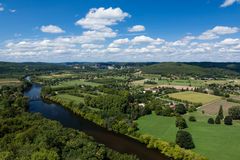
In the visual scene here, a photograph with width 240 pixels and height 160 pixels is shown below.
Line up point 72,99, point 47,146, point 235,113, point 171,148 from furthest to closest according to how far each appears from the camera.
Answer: point 72,99 < point 235,113 < point 171,148 < point 47,146

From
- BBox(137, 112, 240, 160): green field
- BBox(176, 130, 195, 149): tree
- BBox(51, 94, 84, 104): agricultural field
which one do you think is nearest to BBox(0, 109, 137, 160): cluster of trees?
BBox(176, 130, 195, 149): tree

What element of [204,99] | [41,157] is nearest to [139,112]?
[204,99]

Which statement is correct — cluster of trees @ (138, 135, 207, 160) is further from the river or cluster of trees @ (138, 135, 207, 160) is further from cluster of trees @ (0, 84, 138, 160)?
cluster of trees @ (0, 84, 138, 160)

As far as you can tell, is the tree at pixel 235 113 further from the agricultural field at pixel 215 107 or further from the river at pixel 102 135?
the river at pixel 102 135

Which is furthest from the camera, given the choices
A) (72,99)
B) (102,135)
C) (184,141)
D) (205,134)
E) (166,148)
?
(72,99)

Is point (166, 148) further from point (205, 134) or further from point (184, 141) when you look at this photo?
point (205, 134)

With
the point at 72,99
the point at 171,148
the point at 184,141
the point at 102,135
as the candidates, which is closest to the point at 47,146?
the point at 171,148

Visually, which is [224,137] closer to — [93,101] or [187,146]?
[187,146]
